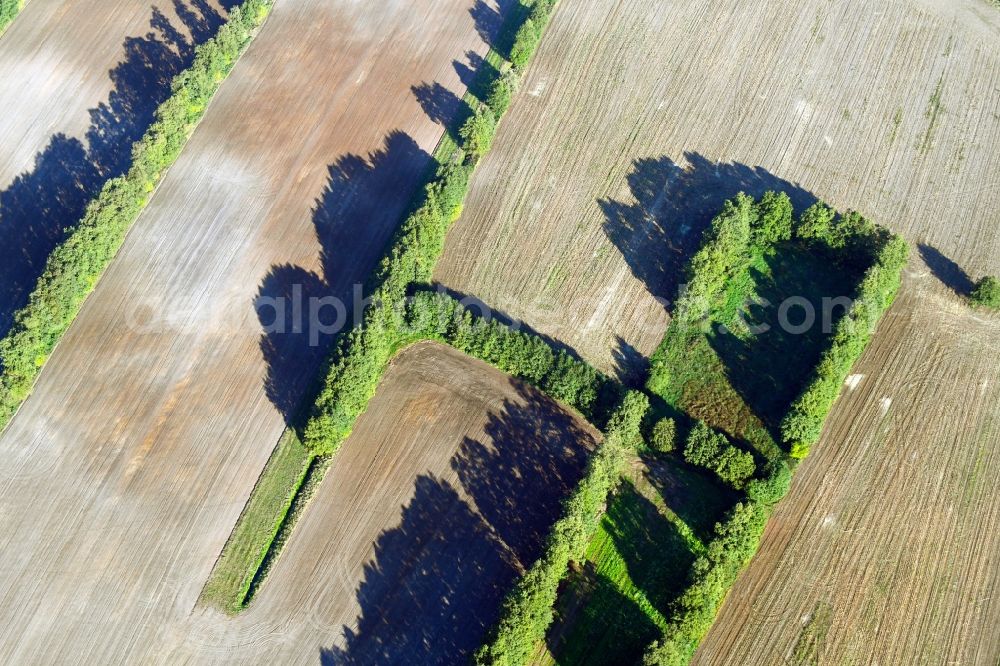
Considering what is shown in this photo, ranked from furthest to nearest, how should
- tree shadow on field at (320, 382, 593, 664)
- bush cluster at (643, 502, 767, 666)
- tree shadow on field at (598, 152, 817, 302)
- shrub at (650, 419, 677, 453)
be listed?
tree shadow on field at (598, 152, 817, 302) → shrub at (650, 419, 677, 453) → tree shadow on field at (320, 382, 593, 664) → bush cluster at (643, 502, 767, 666)

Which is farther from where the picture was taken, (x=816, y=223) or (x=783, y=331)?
(x=816, y=223)

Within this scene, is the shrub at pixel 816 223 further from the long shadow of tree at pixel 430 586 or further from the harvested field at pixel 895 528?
the long shadow of tree at pixel 430 586

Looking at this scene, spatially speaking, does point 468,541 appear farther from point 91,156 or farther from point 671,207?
point 91,156

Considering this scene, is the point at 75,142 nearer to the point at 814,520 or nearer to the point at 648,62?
the point at 648,62

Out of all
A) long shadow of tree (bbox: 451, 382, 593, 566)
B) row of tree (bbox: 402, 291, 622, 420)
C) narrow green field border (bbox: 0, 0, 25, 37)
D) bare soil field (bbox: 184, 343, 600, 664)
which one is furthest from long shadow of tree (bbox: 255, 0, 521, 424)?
narrow green field border (bbox: 0, 0, 25, 37)

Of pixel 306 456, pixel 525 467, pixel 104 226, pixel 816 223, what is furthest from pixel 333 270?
pixel 816 223

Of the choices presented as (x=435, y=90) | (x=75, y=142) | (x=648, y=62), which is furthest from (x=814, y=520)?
(x=75, y=142)

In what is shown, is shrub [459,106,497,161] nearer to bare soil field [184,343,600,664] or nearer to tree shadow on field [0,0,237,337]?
bare soil field [184,343,600,664]
